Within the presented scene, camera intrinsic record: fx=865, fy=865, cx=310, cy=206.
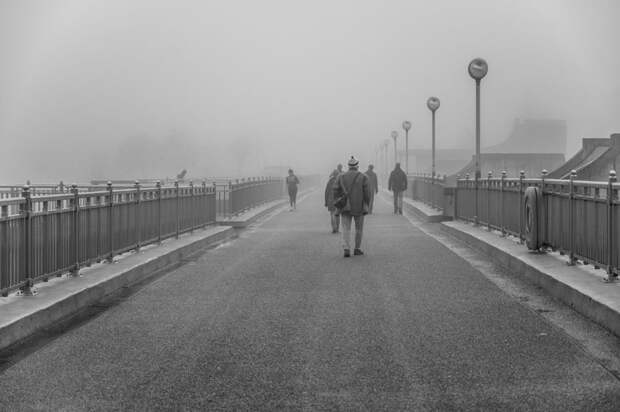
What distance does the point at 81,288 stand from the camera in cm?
1018

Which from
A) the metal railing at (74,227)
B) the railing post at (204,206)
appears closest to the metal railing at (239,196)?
the railing post at (204,206)

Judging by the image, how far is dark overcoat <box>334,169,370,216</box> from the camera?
16.3 metres

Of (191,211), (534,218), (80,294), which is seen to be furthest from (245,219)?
(80,294)

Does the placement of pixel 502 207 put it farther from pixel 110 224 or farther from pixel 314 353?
pixel 314 353

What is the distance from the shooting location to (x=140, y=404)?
5.73 m

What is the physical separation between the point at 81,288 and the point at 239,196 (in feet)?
61.2

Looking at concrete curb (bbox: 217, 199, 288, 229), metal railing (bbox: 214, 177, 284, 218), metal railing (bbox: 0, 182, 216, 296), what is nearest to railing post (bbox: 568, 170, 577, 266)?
metal railing (bbox: 0, 182, 216, 296)

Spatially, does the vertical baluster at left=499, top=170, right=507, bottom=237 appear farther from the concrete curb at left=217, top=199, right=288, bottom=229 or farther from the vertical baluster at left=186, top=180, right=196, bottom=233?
the concrete curb at left=217, top=199, right=288, bottom=229

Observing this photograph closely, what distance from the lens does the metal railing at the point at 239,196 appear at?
26.8 metres

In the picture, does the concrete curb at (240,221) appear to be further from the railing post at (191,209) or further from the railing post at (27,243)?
the railing post at (27,243)

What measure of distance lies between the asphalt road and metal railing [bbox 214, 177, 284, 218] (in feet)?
44.4

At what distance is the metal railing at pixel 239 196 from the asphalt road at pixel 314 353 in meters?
13.5

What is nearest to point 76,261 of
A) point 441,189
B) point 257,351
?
point 257,351

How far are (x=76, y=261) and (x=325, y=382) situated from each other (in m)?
6.06
